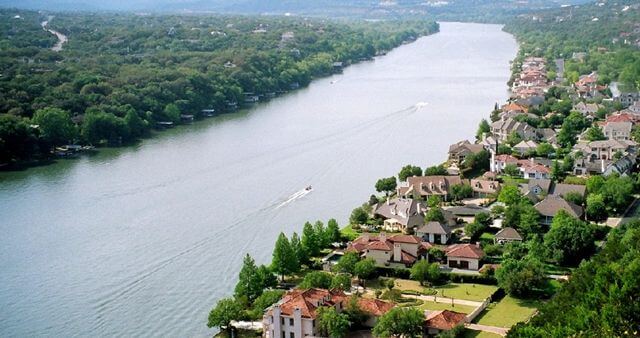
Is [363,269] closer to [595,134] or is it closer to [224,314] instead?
[224,314]

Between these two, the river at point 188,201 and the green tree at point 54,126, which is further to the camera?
the green tree at point 54,126

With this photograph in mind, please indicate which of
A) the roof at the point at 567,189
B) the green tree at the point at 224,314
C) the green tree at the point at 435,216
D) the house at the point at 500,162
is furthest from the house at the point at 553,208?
the green tree at the point at 224,314

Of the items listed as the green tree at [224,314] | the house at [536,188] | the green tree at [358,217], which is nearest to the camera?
the green tree at [224,314]

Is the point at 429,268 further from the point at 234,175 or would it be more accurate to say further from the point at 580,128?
the point at 580,128

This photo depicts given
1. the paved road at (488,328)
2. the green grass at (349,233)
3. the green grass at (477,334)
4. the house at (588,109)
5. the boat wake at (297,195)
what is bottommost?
the house at (588,109)

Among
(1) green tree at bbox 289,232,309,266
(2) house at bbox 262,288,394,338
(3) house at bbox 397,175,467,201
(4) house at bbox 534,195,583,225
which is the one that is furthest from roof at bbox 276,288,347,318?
(3) house at bbox 397,175,467,201

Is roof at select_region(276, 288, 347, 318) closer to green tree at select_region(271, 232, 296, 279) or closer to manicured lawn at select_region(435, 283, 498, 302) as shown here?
green tree at select_region(271, 232, 296, 279)

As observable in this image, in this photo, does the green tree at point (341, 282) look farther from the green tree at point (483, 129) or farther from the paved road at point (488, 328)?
the green tree at point (483, 129)
